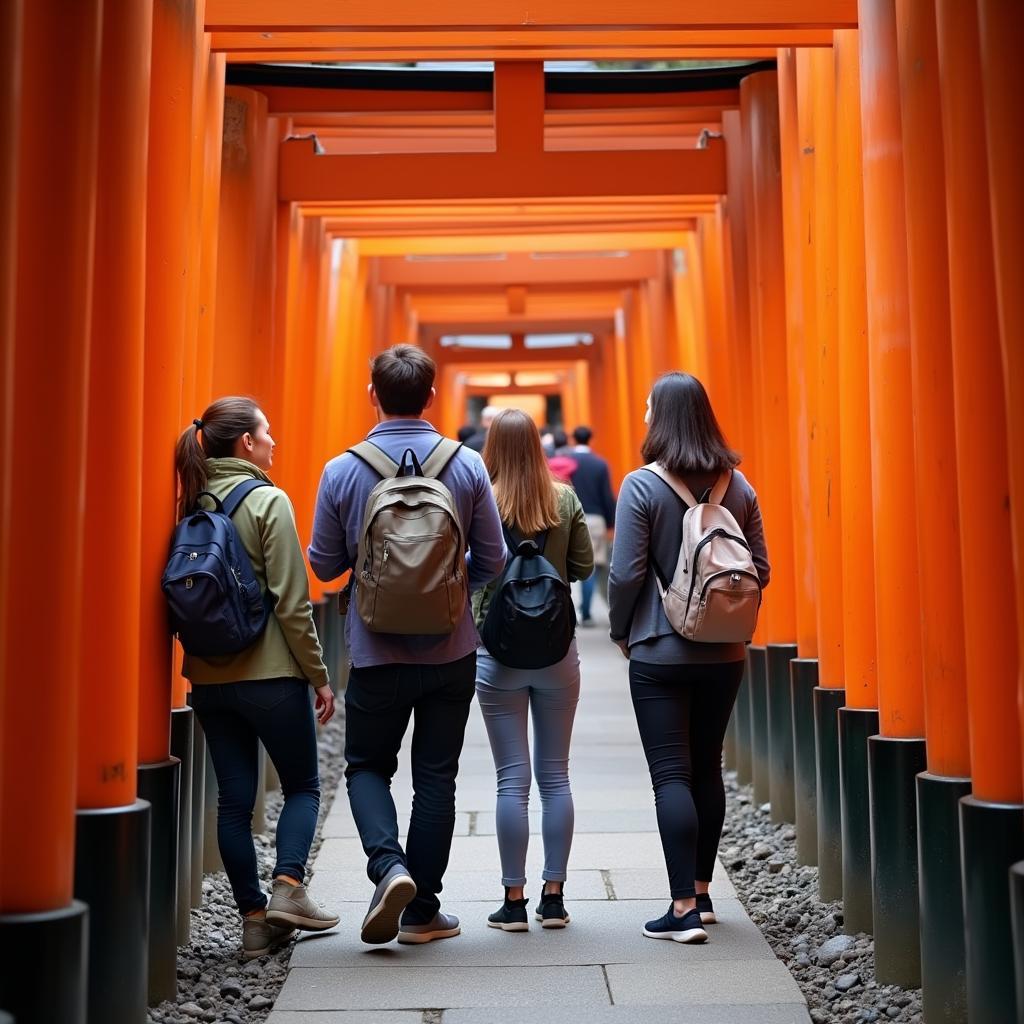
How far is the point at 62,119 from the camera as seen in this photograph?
354 centimetres

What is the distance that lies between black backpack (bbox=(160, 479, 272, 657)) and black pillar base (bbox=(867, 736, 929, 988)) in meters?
1.90

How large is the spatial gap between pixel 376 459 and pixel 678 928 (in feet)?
5.75

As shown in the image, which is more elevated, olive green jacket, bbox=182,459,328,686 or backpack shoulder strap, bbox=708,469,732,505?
backpack shoulder strap, bbox=708,469,732,505

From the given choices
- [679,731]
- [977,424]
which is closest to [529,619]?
[679,731]

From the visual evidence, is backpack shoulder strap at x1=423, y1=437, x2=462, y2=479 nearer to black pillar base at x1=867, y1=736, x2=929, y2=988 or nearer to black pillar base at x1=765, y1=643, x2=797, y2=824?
black pillar base at x1=867, y1=736, x2=929, y2=988

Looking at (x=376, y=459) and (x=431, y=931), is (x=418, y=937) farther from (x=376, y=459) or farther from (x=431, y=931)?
(x=376, y=459)

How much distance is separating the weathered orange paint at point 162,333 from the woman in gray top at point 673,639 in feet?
4.47

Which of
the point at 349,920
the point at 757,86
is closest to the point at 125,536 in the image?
the point at 349,920

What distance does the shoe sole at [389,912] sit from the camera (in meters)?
4.62

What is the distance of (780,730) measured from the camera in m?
7.09

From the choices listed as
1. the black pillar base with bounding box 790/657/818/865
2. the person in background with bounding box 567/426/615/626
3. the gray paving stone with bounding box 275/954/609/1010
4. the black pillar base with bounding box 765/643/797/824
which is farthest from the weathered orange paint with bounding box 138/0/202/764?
the person in background with bounding box 567/426/615/626

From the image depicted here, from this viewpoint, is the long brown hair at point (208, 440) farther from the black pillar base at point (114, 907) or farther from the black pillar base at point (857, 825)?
the black pillar base at point (857, 825)

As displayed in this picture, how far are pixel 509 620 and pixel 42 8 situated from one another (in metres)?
2.27

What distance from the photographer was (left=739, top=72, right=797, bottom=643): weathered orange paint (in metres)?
7.50
